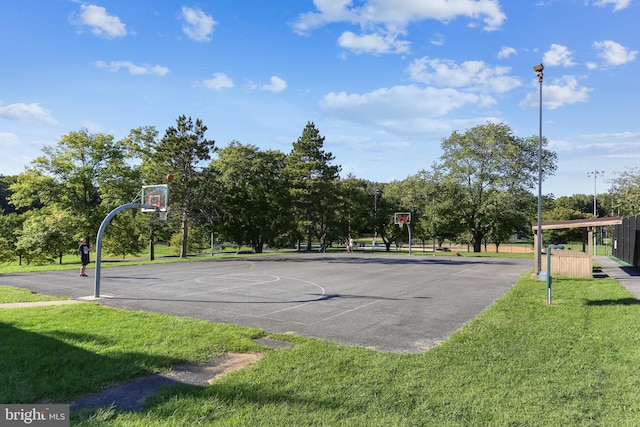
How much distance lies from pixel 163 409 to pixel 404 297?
9.03 m

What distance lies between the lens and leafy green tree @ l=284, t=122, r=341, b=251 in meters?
43.0

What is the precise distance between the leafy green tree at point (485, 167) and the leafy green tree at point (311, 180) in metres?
12.9

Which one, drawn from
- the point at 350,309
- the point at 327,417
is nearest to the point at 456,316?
the point at 350,309

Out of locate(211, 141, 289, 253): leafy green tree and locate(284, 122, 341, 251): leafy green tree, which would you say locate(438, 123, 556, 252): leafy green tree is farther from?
locate(211, 141, 289, 253): leafy green tree

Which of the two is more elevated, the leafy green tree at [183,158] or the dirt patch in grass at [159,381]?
the leafy green tree at [183,158]

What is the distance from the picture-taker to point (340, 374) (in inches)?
213

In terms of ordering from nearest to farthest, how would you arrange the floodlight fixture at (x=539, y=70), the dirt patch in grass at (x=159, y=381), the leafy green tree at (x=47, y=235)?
1. the dirt patch in grass at (x=159, y=381)
2. the floodlight fixture at (x=539, y=70)
3. the leafy green tree at (x=47, y=235)

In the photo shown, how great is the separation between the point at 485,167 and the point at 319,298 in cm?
3637

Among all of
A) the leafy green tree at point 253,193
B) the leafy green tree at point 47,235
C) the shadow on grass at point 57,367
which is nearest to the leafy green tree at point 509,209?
the leafy green tree at point 253,193

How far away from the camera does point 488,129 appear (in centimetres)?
4306

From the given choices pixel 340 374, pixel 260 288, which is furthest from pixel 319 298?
pixel 340 374

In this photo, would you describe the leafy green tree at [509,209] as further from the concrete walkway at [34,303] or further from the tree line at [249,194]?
the concrete walkway at [34,303]

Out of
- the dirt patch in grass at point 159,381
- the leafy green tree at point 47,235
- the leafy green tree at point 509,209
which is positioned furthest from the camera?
the leafy green tree at point 509,209

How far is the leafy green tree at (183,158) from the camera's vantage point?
32.3 metres
